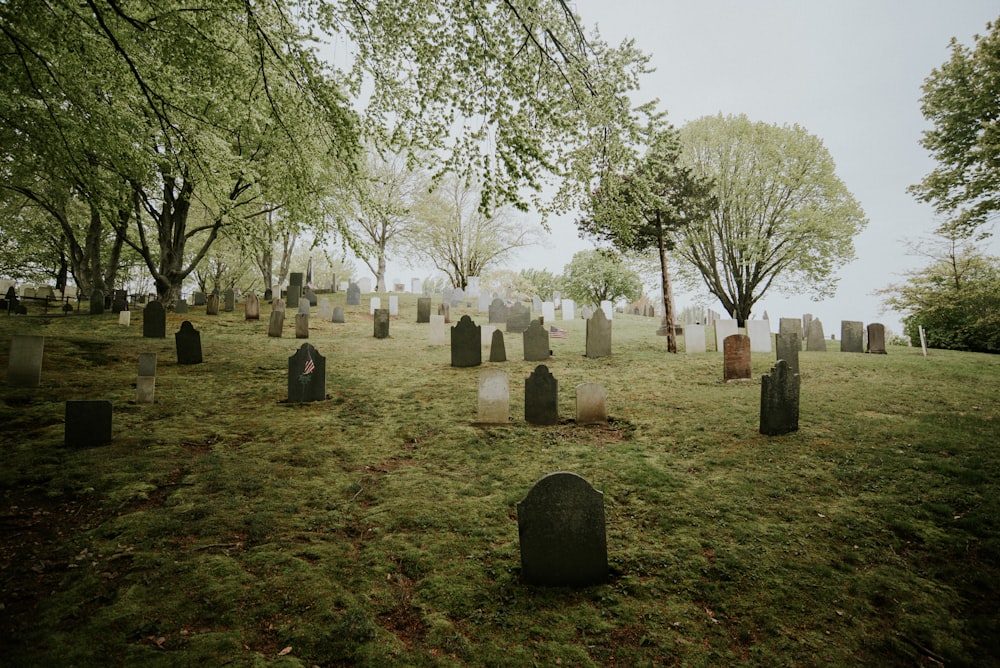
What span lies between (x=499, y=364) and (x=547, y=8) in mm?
6821

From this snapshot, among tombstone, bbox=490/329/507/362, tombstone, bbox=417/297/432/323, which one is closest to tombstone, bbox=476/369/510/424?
tombstone, bbox=490/329/507/362

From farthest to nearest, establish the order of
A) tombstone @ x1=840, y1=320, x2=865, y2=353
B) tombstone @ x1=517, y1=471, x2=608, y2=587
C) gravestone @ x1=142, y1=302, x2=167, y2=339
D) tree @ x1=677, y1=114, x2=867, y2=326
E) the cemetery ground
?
tree @ x1=677, y1=114, x2=867, y2=326 → tombstone @ x1=840, y1=320, x2=865, y2=353 → gravestone @ x1=142, y1=302, x2=167, y2=339 → tombstone @ x1=517, y1=471, x2=608, y2=587 → the cemetery ground

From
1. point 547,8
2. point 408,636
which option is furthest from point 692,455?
point 547,8

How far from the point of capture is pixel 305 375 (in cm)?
708

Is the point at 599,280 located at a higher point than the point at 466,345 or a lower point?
higher

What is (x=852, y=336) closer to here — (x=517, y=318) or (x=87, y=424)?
(x=517, y=318)

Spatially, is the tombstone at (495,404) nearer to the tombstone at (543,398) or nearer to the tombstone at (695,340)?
the tombstone at (543,398)

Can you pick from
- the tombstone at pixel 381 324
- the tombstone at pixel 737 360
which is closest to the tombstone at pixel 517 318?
the tombstone at pixel 381 324

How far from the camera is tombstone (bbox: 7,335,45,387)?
6609 mm

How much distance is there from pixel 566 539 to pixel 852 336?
13.8m

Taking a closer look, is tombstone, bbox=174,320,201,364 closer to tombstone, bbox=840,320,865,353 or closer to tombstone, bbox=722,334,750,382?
tombstone, bbox=722,334,750,382

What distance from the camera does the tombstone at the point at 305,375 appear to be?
705 centimetres

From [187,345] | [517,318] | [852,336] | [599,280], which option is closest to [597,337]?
[517,318]

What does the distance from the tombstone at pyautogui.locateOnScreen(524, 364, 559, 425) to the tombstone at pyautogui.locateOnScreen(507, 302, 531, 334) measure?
28.7ft
